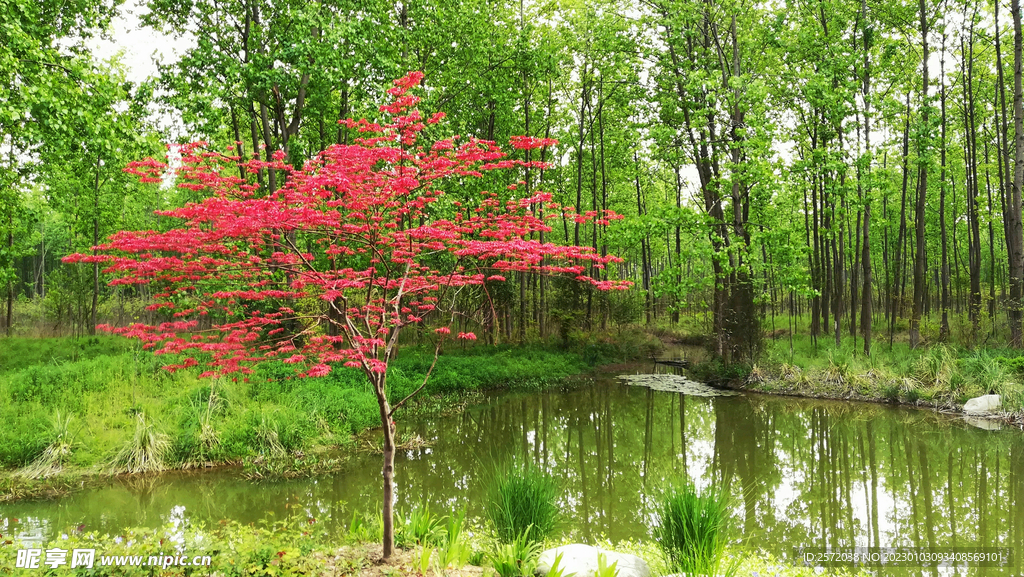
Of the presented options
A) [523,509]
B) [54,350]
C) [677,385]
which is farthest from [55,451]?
[677,385]

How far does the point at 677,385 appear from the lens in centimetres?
1617

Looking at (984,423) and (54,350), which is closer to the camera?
(984,423)

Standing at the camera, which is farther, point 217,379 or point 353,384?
point 353,384

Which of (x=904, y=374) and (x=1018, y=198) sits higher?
(x=1018, y=198)

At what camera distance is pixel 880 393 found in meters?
12.5

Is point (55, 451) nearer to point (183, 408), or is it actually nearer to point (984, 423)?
point (183, 408)

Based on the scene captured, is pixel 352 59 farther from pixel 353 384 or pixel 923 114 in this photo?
pixel 923 114

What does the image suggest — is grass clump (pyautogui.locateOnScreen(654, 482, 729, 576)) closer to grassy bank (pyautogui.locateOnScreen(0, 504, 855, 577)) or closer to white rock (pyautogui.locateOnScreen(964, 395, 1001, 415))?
grassy bank (pyautogui.locateOnScreen(0, 504, 855, 577))

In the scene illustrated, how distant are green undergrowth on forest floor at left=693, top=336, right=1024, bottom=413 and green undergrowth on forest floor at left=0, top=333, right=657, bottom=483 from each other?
8.50 m

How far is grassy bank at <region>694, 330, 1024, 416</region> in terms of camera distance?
11.4m

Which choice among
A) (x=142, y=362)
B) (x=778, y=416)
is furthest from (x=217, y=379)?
(x=778, y=416)

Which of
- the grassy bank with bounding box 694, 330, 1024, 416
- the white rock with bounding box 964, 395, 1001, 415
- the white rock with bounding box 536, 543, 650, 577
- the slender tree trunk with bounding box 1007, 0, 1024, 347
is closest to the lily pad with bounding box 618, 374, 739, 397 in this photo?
the grassy bank with bounding box 694, 330, 1024, 416

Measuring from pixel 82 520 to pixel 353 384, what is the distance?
6026 mm

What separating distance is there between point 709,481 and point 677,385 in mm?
8878
